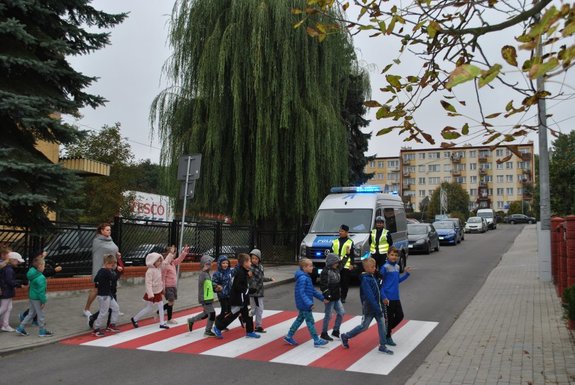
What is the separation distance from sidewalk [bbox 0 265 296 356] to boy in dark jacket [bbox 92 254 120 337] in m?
0.41

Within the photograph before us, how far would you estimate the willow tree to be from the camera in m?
19.1

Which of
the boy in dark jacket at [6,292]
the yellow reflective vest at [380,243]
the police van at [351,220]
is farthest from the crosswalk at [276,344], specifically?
the police van at [351,220]

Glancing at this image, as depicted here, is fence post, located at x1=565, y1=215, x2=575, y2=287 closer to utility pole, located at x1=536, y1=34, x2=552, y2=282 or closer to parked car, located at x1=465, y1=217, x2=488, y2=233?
utility pole, located at x1=536, y1=34, x2=552, y2=282

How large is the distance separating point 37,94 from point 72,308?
4.33 m

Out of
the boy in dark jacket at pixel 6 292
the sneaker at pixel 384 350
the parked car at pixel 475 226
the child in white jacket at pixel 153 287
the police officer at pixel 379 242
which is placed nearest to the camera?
the sneaker at pixel 384 350

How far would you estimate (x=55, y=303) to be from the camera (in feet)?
38.0

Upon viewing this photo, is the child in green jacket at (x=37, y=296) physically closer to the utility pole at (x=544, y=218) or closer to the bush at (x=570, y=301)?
the bush at (x=570, y=301)

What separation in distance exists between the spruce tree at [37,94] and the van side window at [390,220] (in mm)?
9003

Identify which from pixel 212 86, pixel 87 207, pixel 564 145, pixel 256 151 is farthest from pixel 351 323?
pixel 564 145

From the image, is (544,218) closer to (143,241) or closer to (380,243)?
(380,243)

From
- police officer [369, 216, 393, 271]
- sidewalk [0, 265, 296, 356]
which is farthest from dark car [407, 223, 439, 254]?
police officer [369, 216, 393, 271]

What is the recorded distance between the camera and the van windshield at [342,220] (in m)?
15.2

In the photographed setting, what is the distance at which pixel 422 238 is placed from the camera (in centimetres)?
2623

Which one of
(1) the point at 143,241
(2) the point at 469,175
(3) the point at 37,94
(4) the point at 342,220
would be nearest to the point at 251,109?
(4) the point at 342,220
